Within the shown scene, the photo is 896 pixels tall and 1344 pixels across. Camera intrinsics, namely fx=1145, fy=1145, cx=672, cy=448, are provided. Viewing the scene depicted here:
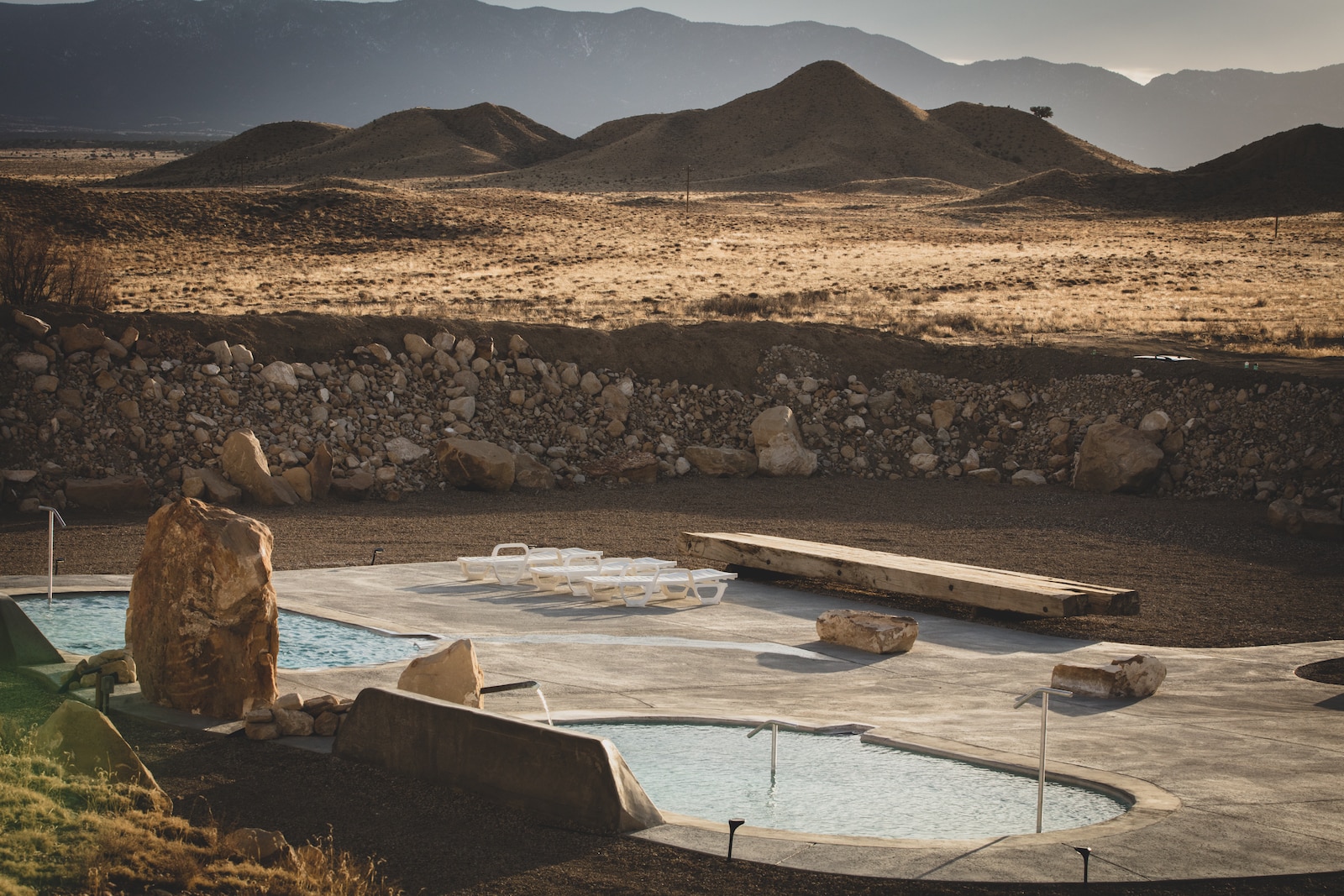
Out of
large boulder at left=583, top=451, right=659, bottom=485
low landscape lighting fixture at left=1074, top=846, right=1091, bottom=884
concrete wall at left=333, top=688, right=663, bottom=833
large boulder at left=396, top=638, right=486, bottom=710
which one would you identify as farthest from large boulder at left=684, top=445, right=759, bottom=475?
low landscape lighting fixture at left=1074, top=846, right=1091, bottom=884

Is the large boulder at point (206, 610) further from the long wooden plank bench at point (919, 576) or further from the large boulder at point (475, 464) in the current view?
the large boulder at point (475, 464)

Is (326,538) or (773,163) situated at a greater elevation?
(773,163)

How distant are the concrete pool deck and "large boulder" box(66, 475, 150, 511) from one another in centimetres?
468

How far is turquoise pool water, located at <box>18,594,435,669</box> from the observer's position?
30.6 ft

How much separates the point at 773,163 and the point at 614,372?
8301cm

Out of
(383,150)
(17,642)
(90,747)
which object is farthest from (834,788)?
(383,150)

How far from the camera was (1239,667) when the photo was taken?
9.52 metres

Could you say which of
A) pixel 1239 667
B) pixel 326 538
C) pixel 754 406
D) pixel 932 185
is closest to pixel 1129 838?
pixel 1239 667

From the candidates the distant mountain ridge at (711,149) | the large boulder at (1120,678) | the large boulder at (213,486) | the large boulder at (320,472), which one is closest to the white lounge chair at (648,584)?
the large boulder at (1120,678)

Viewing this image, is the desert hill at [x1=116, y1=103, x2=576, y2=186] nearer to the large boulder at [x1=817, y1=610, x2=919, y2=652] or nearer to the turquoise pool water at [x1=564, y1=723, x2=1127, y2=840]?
the large boulder at [x1=817, y1=610, x2=919, y2=652]

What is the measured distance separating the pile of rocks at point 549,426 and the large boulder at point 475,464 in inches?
1.2

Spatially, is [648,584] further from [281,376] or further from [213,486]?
[281,376]

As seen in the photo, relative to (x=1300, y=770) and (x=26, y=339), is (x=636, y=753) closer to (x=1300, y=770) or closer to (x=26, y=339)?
(x=1300, y=770)

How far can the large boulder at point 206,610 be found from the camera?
23.4 feet
